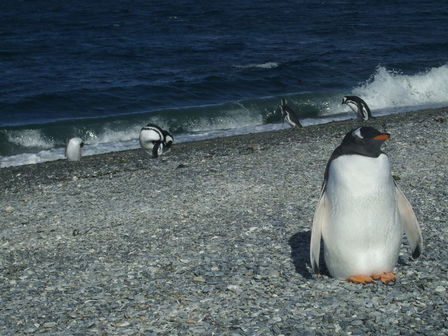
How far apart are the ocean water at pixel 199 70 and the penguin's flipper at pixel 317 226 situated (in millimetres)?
10601

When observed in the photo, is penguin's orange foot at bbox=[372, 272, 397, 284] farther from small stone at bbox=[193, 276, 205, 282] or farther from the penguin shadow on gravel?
small stone at bbox=[193, 276, 205, 282]

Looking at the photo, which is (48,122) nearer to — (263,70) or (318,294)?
(263,70)

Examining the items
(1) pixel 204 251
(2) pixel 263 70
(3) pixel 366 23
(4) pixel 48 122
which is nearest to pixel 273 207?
(1) pixel 204 251

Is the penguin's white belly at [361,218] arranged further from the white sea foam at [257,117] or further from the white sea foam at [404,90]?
the white sea foam at [404,90]

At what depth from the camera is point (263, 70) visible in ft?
82.4

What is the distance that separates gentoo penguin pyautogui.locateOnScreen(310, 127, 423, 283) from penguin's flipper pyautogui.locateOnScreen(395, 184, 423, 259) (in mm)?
128

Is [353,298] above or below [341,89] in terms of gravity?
above

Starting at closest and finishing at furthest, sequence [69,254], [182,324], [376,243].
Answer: [182,324]
[376,243]
[69,254]

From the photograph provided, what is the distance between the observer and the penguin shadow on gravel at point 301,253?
632 centimetres

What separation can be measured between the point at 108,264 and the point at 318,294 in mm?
2139

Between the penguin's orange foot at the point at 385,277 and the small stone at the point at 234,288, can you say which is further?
the small stone at the point at 234,288

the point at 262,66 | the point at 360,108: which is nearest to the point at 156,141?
the point at 360,108

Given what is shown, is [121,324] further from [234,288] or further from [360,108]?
[360,108]

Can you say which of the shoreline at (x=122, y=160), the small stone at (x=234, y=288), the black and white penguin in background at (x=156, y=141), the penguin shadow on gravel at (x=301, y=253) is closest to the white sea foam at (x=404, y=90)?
the shoreline at (x=122, y=160)
